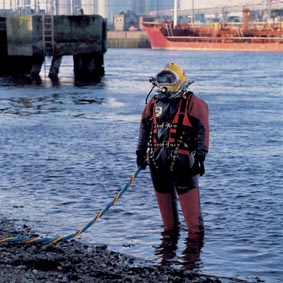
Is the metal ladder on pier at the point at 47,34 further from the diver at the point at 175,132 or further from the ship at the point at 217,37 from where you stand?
the ship at the point at 217,37

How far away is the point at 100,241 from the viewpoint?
9141mm

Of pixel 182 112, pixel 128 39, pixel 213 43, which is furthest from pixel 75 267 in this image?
pixel 128 39

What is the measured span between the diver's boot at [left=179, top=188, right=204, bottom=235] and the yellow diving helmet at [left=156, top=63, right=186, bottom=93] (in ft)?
3.97

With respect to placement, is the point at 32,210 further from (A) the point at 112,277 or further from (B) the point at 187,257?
(A) the point at 112,277

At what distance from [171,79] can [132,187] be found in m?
4.74

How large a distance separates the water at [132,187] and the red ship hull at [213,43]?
10074 centimetres

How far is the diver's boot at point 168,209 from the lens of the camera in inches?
340

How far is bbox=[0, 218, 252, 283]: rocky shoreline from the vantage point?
6941mm

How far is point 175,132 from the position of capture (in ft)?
26.5

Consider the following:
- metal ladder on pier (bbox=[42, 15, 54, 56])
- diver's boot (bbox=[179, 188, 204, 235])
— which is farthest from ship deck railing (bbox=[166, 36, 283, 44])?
diver's boot (bbox=[179, 188, 204, 235])

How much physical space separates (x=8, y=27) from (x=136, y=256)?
119 feet

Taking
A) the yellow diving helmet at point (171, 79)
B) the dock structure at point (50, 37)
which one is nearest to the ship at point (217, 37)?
the dock structure at point (50, 37)

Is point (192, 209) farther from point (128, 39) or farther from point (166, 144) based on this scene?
→ point (128, 39)

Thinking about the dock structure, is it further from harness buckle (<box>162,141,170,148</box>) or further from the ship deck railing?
the ship deck railing
